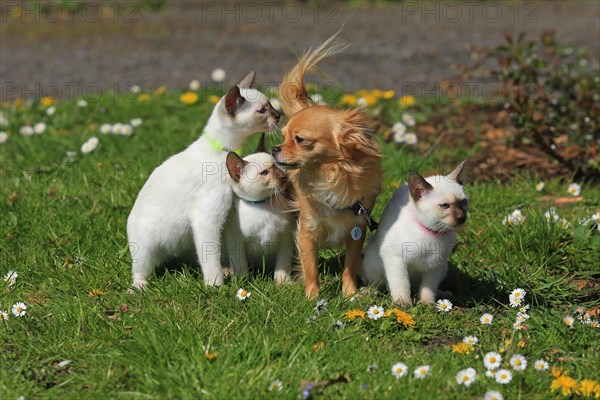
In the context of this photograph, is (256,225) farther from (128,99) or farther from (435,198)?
(128,99)

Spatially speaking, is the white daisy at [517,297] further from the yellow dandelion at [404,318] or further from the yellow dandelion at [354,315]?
the yellow dandelion at [354,315]

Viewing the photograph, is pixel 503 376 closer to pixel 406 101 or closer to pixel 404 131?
pixel 404 131

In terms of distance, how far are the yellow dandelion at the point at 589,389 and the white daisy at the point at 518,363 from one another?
22cm

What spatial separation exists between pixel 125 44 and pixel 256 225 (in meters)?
7.92

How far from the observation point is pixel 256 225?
4.22 meters

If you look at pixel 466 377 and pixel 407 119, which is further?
pixel 407 119

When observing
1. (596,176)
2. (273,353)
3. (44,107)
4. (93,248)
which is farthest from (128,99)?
(273,353)

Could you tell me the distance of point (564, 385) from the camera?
10.5 feet

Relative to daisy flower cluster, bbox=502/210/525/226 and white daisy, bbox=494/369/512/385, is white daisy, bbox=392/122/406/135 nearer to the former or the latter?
daisy flower cluster, bbox=502/210/525/226

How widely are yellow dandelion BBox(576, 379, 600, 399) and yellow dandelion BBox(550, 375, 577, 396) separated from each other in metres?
0.03

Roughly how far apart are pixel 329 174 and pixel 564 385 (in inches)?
55.4

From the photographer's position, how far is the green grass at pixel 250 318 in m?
3.31

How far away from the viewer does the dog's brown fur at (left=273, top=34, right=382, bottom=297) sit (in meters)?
3.84

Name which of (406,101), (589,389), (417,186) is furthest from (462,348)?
(406,101)
